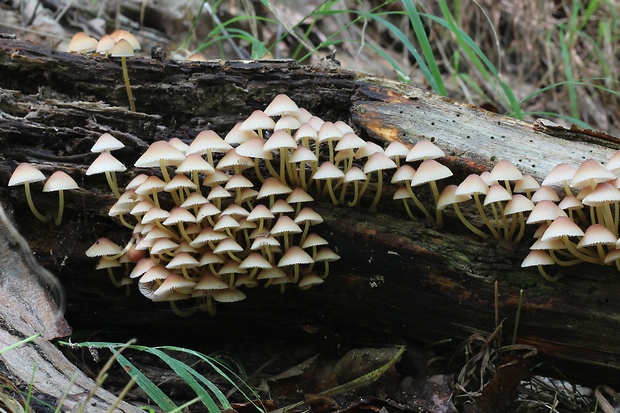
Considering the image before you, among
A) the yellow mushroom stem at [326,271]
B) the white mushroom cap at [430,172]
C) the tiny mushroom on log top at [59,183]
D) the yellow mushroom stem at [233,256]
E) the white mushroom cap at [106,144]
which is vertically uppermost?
the white mushroom cap at [106,144]

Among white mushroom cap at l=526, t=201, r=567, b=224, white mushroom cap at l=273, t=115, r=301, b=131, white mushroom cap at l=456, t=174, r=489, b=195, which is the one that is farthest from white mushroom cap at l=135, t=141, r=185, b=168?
white mushroom cap at l=526, t=201, r=567, b=224

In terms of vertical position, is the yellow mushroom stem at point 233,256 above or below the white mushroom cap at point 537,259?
below

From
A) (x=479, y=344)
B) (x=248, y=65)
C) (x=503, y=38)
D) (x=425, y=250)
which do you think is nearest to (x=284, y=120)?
(x=248, y=65)

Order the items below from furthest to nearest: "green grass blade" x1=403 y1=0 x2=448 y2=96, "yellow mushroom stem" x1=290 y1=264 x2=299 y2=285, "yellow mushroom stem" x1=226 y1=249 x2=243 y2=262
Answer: "green grass blade" x1=403 y1=0 x2=448 y2=96, "yellow mushroom stem" x1=290 y1=264 x2=299 y2=285, "yellow mushroom stem" x1=226 y1=249 x2=243 y2=262

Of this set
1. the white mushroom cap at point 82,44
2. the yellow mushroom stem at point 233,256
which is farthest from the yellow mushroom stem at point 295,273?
the white mushroom cap at point 82,44

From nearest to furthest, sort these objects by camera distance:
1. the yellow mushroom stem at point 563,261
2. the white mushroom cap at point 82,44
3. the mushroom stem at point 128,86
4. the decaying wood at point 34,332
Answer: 1. the decaying wood at point 34,332
2. the yellow mushroom stem at point 563,261
3. the mushroom stem at point 128,86
4. the white mushroom cap at point 82,44

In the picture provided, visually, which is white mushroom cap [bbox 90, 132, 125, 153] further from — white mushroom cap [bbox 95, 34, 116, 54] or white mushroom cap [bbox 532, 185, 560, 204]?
white mushroom cap [bbox 532, 185, 560, 204]

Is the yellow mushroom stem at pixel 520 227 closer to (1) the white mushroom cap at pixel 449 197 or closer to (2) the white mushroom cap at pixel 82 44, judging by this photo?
(1) the white mushroom cap at pixel 449 197

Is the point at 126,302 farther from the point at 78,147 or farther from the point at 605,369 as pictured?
the point at 605,369
